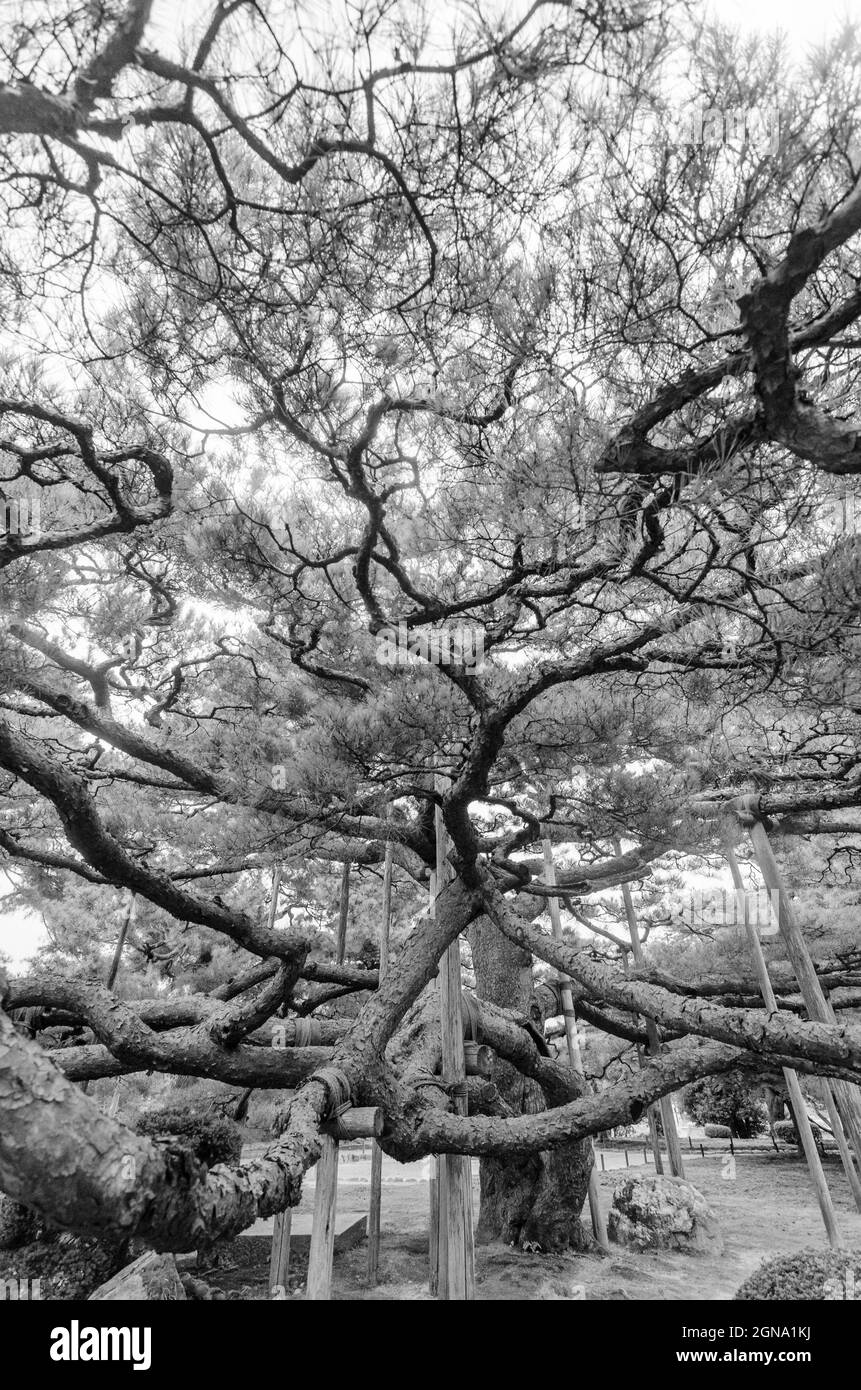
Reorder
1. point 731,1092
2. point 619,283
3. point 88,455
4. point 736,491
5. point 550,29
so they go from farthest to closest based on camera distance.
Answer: point 731,1092, point 88,455, point 736,491, point 619,283, point 550,29

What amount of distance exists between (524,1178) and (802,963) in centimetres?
258

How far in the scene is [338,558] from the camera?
115 inches

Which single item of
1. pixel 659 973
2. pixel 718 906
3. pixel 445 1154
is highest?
pixel 718 906

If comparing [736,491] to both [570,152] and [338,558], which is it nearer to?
[570,152]

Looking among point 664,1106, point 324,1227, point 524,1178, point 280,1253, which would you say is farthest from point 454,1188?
point 664,1106

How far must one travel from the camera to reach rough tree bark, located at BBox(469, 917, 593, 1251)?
481 centimetres

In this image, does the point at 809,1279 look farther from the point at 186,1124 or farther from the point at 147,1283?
the point at 186,1124

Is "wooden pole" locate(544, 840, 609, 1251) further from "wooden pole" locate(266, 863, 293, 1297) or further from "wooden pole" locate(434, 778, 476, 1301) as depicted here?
"wooden pole" locate(266, 863, 293, 1297)

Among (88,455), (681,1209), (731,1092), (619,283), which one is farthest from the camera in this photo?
(731,1092)

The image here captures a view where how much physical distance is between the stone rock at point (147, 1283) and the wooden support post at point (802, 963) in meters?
3.64

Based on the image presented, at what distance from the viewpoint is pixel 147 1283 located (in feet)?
10.6

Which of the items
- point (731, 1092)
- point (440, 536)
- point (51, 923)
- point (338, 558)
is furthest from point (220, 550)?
point (731, 1092)

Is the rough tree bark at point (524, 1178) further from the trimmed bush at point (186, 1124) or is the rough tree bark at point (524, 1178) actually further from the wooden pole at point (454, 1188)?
the trimmed bush at point (186, 1124)

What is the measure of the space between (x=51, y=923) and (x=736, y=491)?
310 inches
